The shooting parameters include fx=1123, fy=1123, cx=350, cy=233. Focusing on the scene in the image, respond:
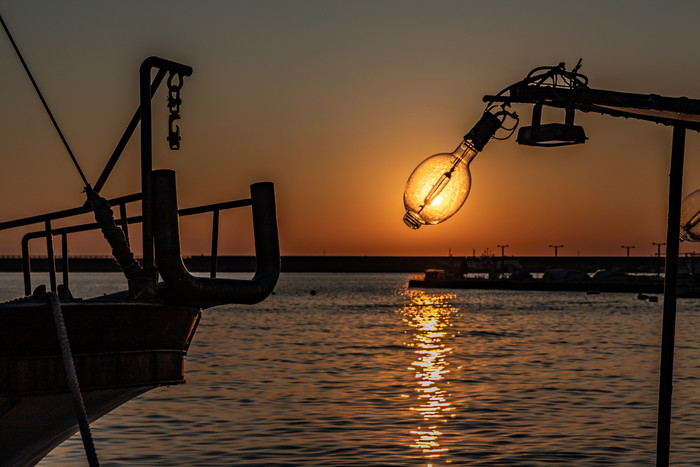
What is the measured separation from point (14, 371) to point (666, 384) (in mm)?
5425

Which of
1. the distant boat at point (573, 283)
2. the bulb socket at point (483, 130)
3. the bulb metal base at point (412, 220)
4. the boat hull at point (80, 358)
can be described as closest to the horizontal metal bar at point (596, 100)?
the bulb socket at point (483, 130)

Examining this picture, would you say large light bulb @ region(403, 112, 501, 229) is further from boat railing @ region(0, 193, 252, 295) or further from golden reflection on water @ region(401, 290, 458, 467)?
golden reflection on water @ region(401, 290, 458, 467)

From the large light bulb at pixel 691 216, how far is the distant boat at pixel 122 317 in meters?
3.61

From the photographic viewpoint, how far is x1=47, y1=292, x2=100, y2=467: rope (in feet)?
26.2

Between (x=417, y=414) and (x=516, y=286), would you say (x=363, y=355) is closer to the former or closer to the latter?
(x=417, y=414)

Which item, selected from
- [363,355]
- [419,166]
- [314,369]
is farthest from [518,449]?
[363,355]

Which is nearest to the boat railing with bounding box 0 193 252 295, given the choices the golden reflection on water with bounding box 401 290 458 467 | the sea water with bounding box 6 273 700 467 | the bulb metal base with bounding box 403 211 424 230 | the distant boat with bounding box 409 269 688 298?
the bulb metal base with bounding box 403 211 424 230

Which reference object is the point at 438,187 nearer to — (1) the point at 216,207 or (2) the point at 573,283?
(1) the point at 216,207

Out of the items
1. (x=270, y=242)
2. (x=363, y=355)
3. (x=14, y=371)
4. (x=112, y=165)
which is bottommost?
(x=363, y=355)

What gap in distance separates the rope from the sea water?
11.9 m

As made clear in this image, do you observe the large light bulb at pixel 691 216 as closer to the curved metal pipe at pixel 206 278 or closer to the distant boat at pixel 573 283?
the curved metal pipe at pixel 206 278

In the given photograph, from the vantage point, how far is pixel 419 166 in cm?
671

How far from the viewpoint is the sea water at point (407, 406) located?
22.8 metres

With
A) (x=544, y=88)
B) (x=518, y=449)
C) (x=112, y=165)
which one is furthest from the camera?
(x=518, y=449)
